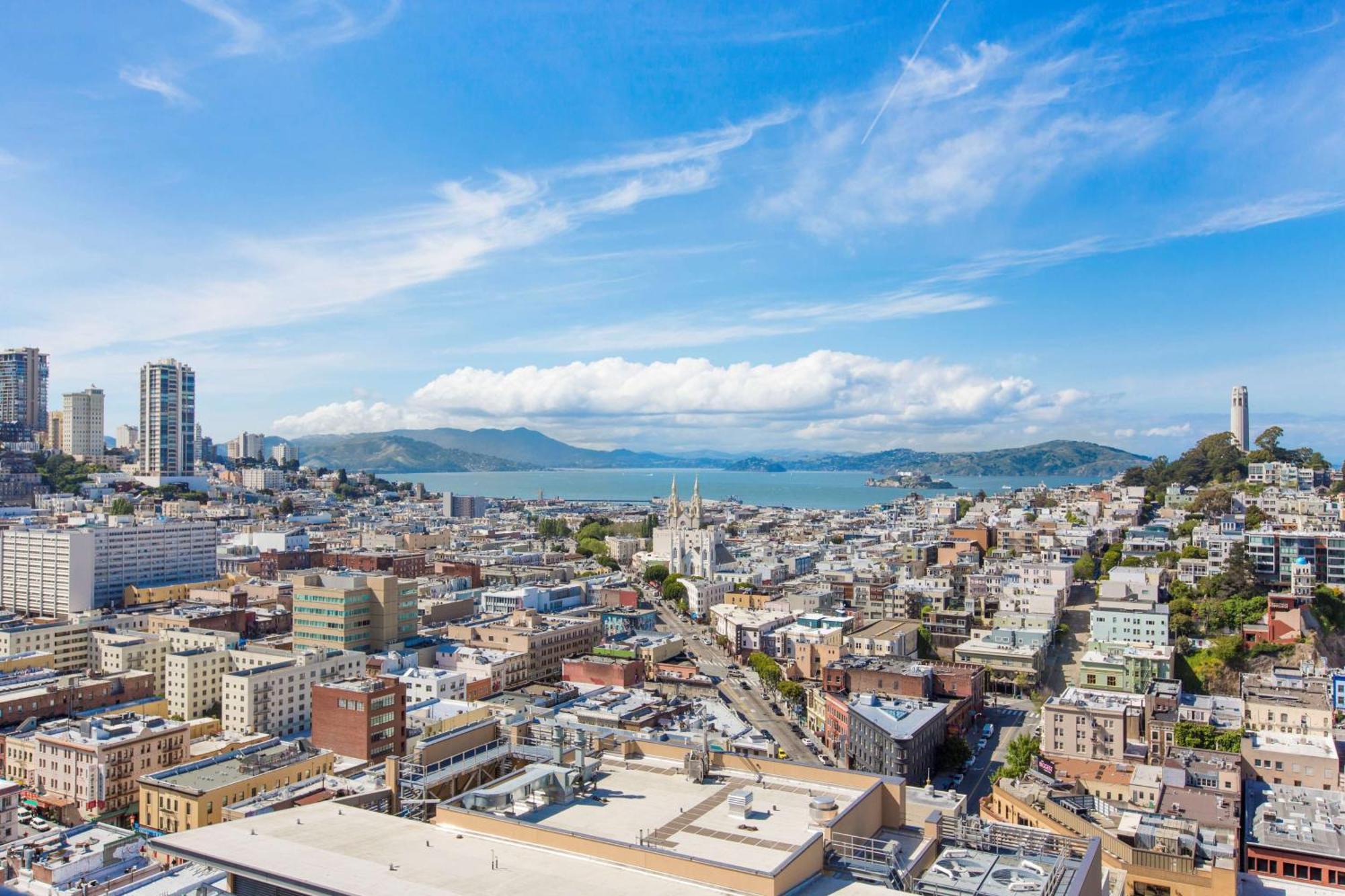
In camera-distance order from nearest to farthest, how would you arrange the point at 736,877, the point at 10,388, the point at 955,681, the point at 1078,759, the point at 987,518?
1. the point at 736,877
2. the point at 1078,759
3. the point at 955,681
4. the point at 987,518
5. the point at 10,388

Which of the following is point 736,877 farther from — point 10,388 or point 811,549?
point 10,388

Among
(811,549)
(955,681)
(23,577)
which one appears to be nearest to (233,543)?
(23,577)

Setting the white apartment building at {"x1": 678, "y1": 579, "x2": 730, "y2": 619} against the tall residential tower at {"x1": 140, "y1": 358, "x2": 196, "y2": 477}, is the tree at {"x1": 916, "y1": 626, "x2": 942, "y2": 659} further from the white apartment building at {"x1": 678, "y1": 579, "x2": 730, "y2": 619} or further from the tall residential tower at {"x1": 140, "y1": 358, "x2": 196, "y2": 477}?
the tall residential tower at {"x1": 140, "y1": 358, "x2": 196, "y2": 477}

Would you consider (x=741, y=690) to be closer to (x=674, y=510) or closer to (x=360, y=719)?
(x=360, y=719)

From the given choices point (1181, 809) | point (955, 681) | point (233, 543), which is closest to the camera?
point (1181, 809)

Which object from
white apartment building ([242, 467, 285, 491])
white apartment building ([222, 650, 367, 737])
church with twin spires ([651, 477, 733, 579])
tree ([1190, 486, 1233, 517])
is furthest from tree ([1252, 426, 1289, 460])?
white apartment building ([242, 467, 285, 491])

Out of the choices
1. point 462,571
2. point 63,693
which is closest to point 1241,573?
point 462,571

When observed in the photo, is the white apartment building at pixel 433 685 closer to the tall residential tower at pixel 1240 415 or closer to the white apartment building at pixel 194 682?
the white apartment building at pixel 194 682
